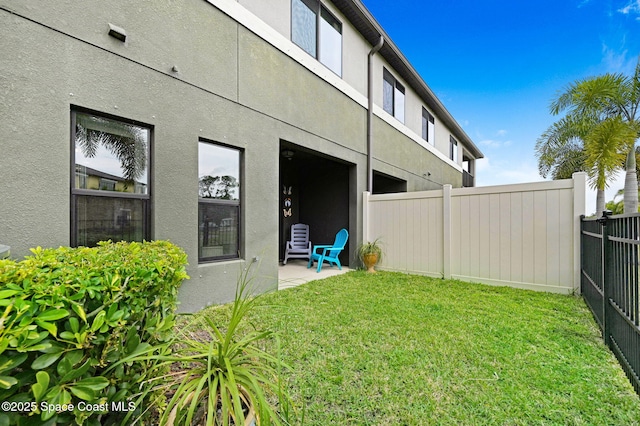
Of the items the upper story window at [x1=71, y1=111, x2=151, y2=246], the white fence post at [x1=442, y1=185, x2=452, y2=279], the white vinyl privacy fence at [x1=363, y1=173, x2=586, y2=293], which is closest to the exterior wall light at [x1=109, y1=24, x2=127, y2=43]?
→ the upper story window at [x1=71, y1=111, x2=151, y2=246]

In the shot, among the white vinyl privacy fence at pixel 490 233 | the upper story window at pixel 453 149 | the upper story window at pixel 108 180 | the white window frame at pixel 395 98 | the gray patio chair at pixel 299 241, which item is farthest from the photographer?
the upper story window at pixel 453 149

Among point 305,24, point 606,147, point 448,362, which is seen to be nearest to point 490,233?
point 448,362

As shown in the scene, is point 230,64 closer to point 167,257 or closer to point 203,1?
point 203,1

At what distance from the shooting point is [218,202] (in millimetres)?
4062

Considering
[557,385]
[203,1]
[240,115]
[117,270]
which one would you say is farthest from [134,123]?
[557,385]

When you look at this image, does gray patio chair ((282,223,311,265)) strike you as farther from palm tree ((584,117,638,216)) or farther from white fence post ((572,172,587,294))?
palm tree ((584,117,638,216))

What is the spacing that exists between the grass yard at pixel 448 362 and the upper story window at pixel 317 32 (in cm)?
493

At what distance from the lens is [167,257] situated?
1.99 metres

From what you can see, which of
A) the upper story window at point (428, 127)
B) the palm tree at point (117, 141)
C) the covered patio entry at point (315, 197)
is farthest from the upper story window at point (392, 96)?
the palm tree at point (117, 141)

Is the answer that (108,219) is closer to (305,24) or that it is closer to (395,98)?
(305,24)

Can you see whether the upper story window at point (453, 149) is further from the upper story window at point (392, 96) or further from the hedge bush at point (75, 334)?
the hedge bush at point (75, 334)

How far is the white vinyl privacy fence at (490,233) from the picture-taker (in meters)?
4.59

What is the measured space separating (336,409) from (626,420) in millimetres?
1820

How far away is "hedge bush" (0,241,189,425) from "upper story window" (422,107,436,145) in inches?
429
